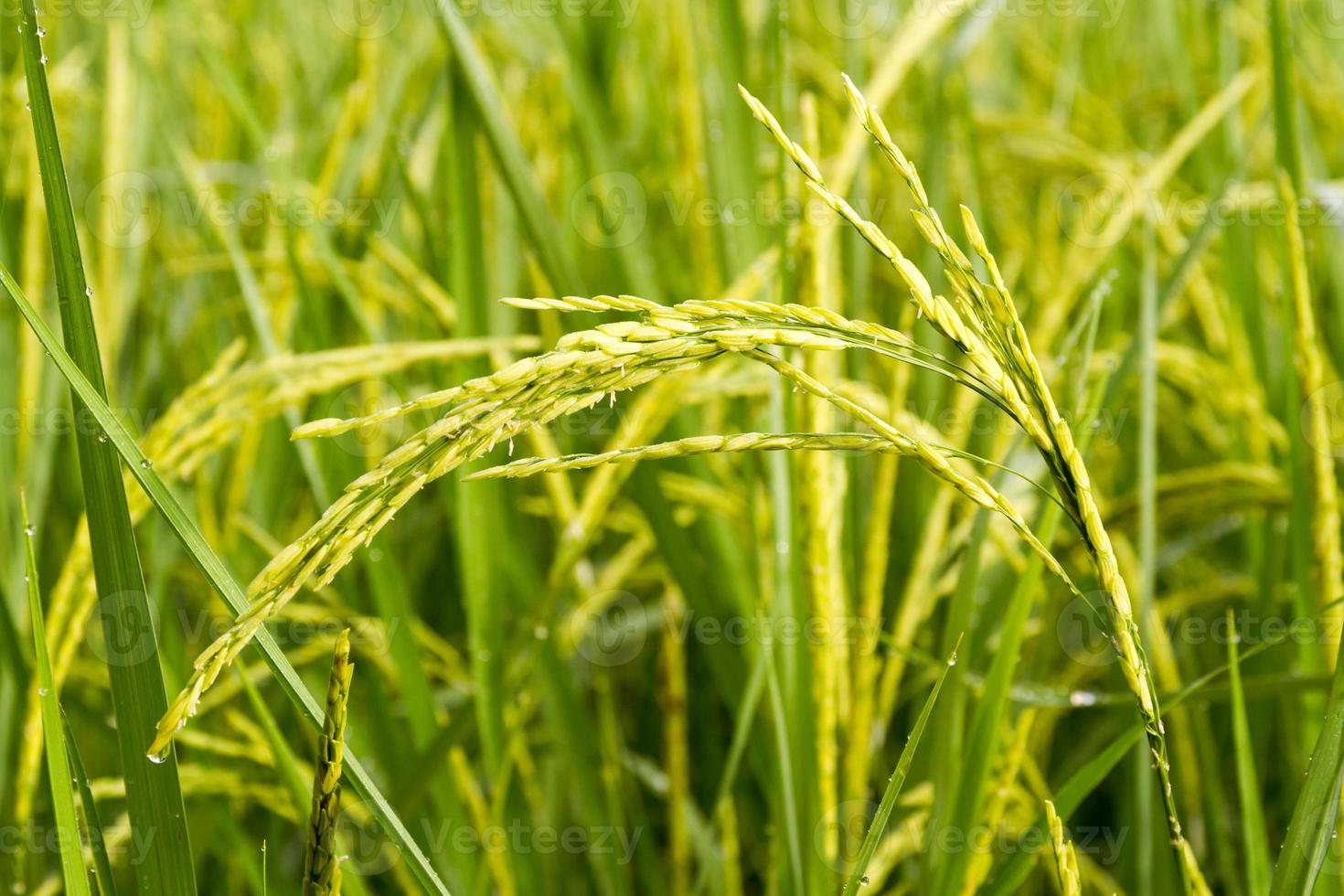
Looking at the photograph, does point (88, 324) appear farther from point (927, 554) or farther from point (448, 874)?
point (927, 554)

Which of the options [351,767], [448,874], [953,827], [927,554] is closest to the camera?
[351,767]

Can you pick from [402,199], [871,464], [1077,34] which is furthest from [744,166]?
[1077,34]
